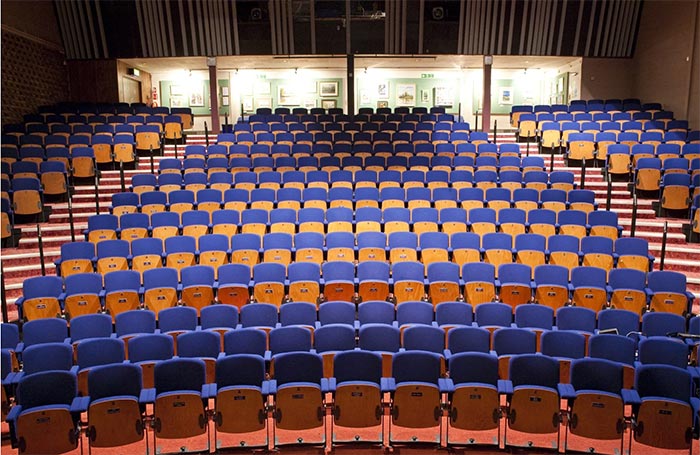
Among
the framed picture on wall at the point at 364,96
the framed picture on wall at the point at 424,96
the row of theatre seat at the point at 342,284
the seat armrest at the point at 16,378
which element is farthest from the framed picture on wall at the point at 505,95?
the seat armrest at the point at 16,378

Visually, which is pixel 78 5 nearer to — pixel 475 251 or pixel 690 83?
pixel 475 251

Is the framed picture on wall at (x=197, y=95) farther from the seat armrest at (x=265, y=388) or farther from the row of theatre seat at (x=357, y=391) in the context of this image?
the seat armrest at (x=265, y=388)

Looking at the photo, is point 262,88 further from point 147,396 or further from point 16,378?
point 147,396

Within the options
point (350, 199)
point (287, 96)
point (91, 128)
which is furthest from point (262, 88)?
point (350, 199)

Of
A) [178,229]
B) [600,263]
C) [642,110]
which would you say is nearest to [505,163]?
[600,263]

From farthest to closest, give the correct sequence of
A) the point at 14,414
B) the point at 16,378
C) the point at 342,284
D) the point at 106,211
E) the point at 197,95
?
the point at 197,95, the point at 106,211, the point at 342,284, the point at 16,378, the point at 14,414

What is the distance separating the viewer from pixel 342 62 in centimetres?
1538

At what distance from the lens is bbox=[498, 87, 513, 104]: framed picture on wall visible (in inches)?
669

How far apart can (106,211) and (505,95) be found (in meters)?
11.8

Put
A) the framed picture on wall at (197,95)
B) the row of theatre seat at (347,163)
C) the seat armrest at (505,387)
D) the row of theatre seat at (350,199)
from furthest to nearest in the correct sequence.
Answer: the framed picture on wall at (197,95) < the row of theatre seat at (347,163) < the row of theatre seat at (350,199) < the seat armrest at (505,387)

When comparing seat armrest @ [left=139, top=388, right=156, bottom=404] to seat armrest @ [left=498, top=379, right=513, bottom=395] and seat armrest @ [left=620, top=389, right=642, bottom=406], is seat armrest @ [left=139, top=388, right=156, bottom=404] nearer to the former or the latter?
seat armrest @ [left=498, top=379, right=513, bottom=395]

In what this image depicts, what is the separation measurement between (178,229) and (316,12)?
23.0ft

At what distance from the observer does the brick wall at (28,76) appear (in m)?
11.4

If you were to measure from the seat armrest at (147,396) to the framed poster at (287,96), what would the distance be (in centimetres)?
1344
